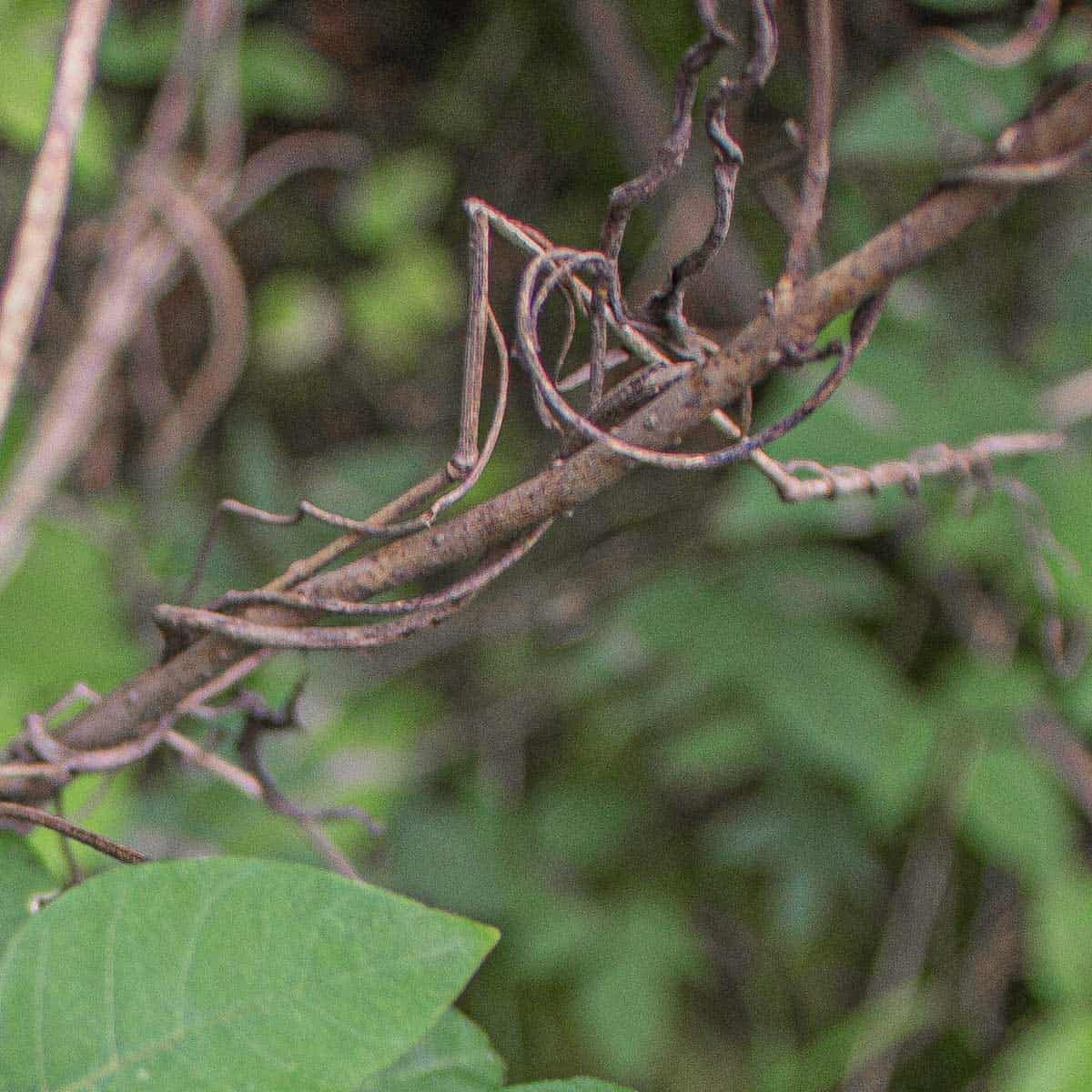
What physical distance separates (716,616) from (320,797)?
491mm

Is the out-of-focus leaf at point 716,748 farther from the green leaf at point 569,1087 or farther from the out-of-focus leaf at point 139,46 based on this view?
the out-of-focus leaf at point 139,46

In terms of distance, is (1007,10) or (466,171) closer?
(1007,10)

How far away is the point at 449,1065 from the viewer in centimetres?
37

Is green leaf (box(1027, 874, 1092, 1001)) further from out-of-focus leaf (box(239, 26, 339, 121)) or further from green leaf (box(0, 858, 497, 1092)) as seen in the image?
out-of-focus leaf (box(239, 26, 339, 121))

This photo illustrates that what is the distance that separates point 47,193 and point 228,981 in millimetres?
390

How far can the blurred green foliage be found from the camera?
103 cm

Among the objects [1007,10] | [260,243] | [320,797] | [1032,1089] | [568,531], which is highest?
[260,243]

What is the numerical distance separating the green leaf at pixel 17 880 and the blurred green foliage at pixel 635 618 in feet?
1.79

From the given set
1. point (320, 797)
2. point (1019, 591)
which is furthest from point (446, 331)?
point (1019, 591)

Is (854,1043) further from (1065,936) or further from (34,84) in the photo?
(34,84)

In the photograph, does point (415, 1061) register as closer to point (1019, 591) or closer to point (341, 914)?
point (341, 914)

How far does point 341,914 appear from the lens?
312mm

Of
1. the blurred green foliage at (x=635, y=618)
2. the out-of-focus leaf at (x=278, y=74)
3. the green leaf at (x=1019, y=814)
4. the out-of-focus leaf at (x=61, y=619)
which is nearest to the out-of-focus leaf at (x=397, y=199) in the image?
the blurred green foliage at (x=635, y=618)

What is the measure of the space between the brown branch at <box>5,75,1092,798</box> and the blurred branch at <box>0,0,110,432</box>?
20 centimetres
